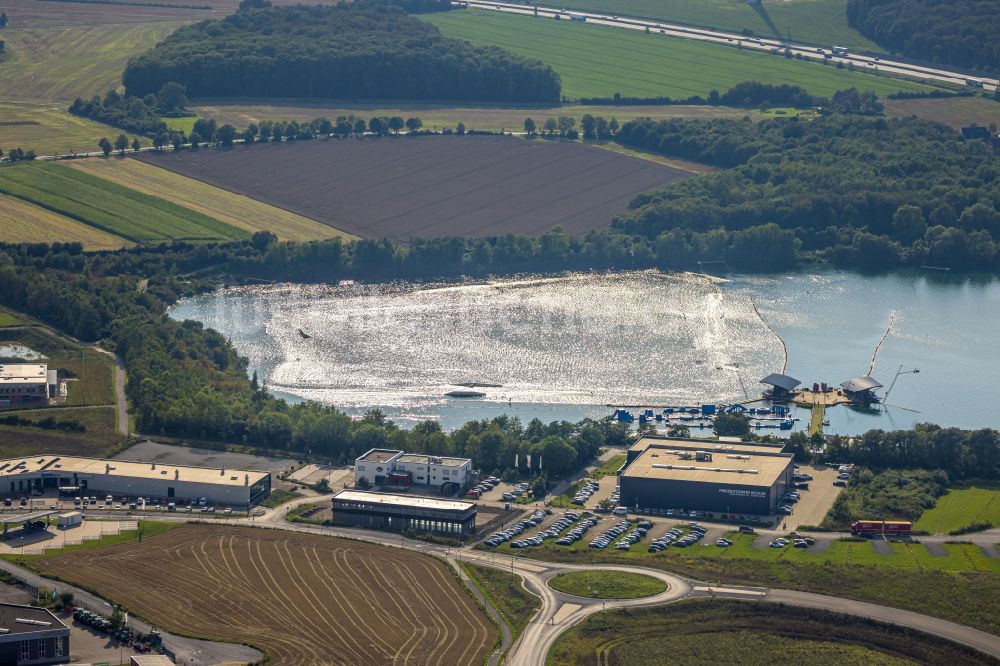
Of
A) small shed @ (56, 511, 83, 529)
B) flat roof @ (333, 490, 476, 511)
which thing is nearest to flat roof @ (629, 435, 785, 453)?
flat roof @ (333, 490, 476, 511)

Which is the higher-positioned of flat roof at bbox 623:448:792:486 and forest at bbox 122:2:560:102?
forest at bbox 122:2:560:102

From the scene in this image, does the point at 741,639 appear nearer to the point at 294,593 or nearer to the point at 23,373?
the point at 294,593

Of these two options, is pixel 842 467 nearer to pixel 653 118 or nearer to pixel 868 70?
pixel 653 118

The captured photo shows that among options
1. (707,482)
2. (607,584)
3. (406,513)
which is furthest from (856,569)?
(406,513)

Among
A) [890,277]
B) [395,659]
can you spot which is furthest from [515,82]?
[395,659]

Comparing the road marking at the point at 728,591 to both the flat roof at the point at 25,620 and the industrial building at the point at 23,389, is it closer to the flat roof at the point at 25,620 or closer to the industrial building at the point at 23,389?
the flat roof at the point at 25,620

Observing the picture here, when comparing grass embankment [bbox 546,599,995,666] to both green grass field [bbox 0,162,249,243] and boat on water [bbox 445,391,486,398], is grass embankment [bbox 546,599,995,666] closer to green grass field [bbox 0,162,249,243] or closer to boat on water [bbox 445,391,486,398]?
boat on water [bbox 445,391,486,398]
